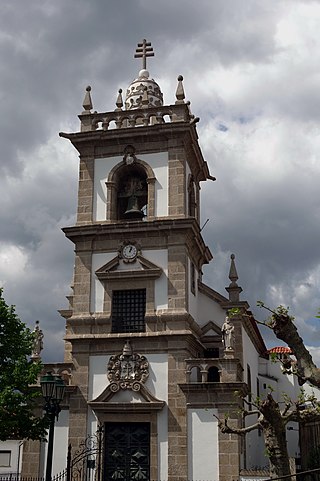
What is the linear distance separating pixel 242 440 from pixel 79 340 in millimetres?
7158

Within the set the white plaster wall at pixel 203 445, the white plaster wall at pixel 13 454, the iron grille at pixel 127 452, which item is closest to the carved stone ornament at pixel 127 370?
the iron grille at pixel 127 452

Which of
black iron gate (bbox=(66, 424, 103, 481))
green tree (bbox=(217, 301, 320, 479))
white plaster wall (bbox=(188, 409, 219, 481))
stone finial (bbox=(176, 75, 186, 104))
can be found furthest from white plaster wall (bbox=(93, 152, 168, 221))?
green tree (bbox=(217, 301, 320, 479))

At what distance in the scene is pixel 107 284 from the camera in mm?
24719

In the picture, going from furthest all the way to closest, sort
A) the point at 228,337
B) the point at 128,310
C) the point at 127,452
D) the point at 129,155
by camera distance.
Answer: the point at 129,155 → the point at 128,310 → the point at 228,337 → the point at 127,452

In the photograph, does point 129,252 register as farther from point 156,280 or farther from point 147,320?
point 147,320

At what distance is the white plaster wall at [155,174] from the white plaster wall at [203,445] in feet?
25.9

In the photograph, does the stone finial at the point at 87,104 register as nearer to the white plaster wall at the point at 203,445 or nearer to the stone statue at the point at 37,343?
the stone statue at the point at 37,343

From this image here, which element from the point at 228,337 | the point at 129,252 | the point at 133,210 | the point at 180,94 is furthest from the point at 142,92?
the point at 228,337

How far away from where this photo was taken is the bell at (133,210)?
84.0ft

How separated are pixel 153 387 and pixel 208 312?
192 inches

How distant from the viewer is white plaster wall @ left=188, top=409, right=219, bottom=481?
71.0ft

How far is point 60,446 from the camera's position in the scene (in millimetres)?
23094

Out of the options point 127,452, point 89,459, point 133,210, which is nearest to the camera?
point 127,452

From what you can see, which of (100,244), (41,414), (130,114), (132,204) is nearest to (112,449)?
(41,414)
